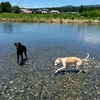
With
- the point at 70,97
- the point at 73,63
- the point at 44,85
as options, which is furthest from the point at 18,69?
the point at 70,97

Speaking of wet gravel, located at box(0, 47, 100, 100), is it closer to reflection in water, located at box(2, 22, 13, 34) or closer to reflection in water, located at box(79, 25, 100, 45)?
reflection in water, located at box(79, 25, 100, 45)

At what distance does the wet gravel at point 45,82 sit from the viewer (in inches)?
365

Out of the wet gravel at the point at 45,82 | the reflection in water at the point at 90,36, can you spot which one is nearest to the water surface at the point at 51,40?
the reflection in water at the point at 90,36

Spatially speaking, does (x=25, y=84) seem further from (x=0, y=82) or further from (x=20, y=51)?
(x=20, y=51)

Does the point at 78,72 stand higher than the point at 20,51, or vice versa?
the point at 20,51

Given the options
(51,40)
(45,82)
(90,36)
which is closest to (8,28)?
(51,40)

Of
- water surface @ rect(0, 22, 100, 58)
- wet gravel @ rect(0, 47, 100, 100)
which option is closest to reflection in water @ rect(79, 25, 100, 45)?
water surface @ rect(0, 22, 100, 58)

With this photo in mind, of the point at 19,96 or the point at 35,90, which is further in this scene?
the point at 35,90

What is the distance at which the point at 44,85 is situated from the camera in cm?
1044

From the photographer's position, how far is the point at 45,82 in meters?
10.9

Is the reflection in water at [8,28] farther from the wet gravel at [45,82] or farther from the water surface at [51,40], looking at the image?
the wet gravel at [45,82]

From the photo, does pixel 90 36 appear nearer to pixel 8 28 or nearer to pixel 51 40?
pixel 51 40

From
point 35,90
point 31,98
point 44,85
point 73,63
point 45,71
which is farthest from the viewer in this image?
point 45,71

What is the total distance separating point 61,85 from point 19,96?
2814 millimetres
